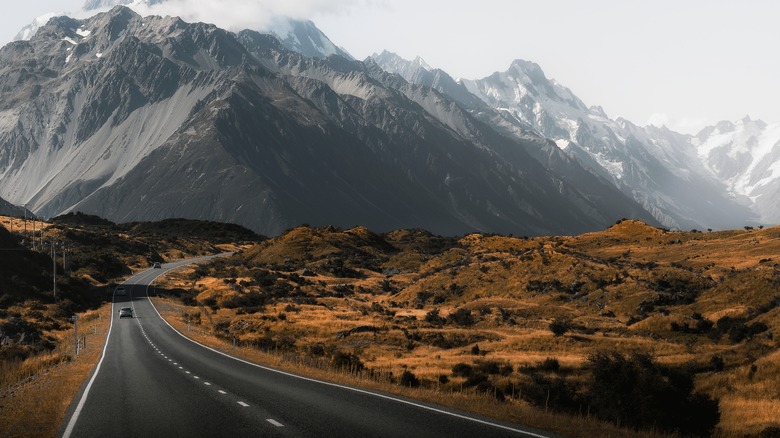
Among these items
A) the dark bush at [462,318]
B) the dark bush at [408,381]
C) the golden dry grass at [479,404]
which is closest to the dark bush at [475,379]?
the dark bush at [408,381]

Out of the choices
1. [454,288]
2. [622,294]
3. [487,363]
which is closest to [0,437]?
[487,363]

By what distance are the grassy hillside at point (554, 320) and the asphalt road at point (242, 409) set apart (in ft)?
28.2

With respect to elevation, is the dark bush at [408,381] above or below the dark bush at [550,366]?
below

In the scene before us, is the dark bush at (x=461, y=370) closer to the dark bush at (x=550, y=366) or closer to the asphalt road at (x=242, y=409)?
the dark bush at (x=550, y=366)

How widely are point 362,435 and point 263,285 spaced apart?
83.7 metres

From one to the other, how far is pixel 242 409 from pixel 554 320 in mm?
44813

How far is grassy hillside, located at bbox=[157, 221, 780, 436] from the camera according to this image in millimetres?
28500

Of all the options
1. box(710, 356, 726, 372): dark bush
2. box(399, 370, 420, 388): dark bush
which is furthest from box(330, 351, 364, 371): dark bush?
box(710, 356, 726, 372): dark bush

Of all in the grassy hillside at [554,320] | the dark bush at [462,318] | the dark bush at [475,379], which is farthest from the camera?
the dark bush at [462,318]

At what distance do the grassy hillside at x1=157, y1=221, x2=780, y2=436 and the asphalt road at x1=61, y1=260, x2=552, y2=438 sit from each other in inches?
338

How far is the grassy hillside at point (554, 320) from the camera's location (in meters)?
28.5

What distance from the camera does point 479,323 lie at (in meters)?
63.5

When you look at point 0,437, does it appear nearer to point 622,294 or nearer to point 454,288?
point 622,294

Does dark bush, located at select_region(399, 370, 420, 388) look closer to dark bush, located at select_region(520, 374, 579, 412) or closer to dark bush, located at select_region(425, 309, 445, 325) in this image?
dark bush, located at select_region(520, 374, 579, 412)
